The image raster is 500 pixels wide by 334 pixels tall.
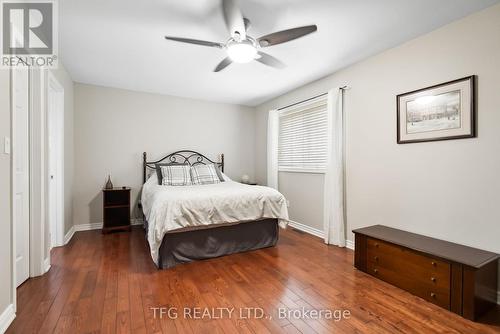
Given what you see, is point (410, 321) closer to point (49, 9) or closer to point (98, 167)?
point (49, 9)

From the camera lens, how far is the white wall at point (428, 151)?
1925 millimetres

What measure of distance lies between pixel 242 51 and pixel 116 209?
3.42 meters

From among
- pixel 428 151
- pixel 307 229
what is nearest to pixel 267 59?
pixel 428 151

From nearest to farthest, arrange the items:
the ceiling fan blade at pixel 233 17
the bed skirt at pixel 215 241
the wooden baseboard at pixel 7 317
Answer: the wooden baseboard at pixel 7 317 < the ceiling fan blade at pixel 233 17 < the bed skirt at pixel 215 241

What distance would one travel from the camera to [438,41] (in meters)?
2.23

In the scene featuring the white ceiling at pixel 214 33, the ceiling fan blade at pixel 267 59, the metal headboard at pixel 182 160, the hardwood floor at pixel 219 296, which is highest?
the white ceiling at pixel 214 33

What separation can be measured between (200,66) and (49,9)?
5.06 feet

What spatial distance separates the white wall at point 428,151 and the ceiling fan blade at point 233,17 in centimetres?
181

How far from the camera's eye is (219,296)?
77.4 inches

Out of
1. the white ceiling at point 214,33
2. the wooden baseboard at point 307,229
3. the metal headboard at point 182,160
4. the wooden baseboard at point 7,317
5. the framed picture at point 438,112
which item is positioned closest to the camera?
the wooden baseboard at point 7,317

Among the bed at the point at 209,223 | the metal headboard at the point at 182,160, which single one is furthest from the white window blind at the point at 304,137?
the metal headboard at the point at 182,160

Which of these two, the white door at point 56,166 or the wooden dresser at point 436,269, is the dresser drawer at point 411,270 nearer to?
the wooden dresser at point 436,269

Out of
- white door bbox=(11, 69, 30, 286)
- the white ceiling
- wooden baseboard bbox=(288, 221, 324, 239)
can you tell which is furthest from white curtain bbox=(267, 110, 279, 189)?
white door bbox=(11, 69, 30, 286)

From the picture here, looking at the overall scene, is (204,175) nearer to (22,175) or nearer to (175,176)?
(175,176)
